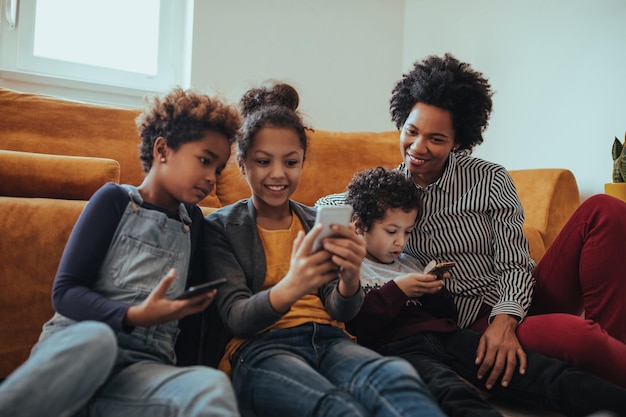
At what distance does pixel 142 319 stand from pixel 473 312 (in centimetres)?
93

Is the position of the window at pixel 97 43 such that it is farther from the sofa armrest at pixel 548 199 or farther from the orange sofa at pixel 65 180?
the sofa armrest at pixel 548 199

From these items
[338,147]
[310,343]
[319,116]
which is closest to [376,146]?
[338,147]

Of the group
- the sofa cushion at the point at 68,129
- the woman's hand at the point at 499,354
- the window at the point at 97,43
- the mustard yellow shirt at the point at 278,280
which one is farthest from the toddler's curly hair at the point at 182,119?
the window at the point at 97,43

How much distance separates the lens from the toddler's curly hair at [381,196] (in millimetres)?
1562

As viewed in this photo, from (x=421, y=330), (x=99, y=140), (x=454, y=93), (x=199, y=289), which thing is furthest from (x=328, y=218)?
(x=99, y=140)

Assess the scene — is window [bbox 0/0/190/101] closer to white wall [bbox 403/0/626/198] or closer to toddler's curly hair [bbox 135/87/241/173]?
white wall [bbox 403/0/626/198]

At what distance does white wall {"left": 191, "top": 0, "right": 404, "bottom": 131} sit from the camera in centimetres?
319

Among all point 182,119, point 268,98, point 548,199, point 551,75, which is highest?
point 551,75

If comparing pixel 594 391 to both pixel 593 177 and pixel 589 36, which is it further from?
pixel 589 36

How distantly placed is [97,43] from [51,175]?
69.2 inches

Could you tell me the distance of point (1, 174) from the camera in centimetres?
159

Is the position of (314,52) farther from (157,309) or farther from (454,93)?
(157,309)

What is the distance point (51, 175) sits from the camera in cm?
164

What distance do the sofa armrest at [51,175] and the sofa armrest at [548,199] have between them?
159cm
